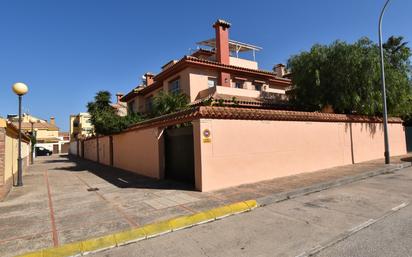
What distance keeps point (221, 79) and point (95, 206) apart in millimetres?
14003

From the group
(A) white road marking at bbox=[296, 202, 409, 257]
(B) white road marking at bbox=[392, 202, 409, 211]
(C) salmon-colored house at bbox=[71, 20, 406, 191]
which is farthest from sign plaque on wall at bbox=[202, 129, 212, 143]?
(B) white road marking at bbox=[392, 202, 409, 211]

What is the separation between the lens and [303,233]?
498 centimetres

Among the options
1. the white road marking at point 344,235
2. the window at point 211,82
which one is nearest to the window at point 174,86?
the window at point 211,82

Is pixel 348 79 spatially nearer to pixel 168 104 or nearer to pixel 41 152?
pixel 168 104

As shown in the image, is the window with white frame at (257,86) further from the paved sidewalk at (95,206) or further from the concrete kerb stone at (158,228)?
the concrete kerb stone at (158,228)

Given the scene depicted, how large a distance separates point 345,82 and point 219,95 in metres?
7.04

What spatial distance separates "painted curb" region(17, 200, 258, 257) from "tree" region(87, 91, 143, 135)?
38.2 feet

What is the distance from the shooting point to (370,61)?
14516 mm

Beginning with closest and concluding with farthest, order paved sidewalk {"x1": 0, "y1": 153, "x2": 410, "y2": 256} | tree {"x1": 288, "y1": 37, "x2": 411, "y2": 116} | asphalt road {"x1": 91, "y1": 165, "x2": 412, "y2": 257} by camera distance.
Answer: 1. asphalt road {"x1": 91, "y1": 165, "x2": 412, "y2": 257}
2. paved sidewalk {"x1": 0, "y1": 153, "x2": 410, "y2": 256}
3. tree {"x1": 288, "y1": 37, "x2": 411, "y2": 116}

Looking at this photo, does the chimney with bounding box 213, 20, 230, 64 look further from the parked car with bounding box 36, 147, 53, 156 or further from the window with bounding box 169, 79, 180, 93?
the parked car with bounding box 36, 147, 53, 156

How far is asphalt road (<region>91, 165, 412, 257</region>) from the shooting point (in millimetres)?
4289

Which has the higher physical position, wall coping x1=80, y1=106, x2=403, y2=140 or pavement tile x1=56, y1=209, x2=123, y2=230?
wall coping x1=80, y1=106, x2=403, y2=140

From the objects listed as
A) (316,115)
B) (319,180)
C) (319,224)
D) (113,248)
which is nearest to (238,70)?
(316,115)

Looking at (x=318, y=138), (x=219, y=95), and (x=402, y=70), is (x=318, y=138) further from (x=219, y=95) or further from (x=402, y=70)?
(x=402, y=70)
